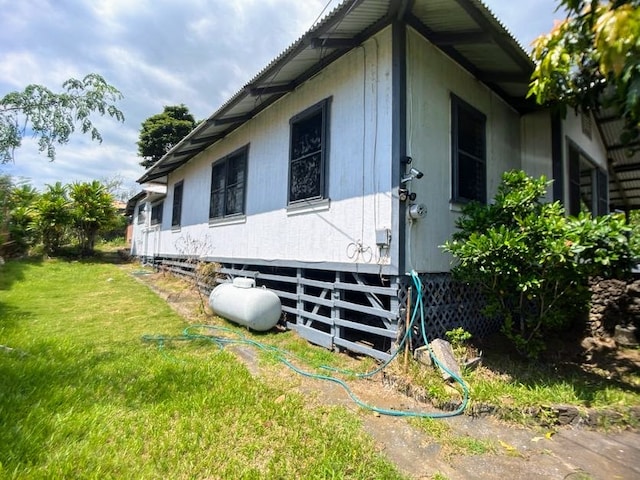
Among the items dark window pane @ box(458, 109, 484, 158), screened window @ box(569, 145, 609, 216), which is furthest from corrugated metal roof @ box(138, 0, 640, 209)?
screened window @ box(569, 145, 609, 216)

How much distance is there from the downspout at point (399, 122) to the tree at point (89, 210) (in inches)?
609

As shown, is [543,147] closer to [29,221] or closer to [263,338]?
[263,338]

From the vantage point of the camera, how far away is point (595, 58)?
1485 mm

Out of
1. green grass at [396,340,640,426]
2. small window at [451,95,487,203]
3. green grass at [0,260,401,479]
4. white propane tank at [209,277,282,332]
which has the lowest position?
green grass at [0,260,401,479]

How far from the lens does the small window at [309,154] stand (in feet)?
16.0

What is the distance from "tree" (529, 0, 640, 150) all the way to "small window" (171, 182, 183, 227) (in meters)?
11.1

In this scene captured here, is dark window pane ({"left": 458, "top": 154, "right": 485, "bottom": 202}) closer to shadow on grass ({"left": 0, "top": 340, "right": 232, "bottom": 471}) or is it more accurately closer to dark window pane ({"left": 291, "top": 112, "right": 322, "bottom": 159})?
dark window pane ({"left": 291, "top": 112, "right": 322, "bottom": 159})

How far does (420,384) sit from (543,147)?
208 inches

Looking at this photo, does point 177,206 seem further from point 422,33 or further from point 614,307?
point 614,307

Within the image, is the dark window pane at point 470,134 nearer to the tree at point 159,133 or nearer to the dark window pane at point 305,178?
the dark window pane at point 305,178

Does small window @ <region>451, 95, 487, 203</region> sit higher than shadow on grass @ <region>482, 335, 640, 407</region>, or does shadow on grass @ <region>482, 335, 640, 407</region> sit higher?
small window @ <region>451, 95, 487, 203</region>

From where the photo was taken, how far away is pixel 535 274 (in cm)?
327

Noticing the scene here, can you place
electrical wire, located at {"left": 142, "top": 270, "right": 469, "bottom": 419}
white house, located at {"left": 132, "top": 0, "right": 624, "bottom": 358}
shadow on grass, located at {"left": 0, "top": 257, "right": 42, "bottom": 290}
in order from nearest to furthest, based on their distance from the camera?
electrical wire, located at {"left": 142, "top": 270, "right": 469, "bottom": 419}, white house, located at {"left": 132, "top": 0, "right": 624, "bottom": 358}, shadow on grass, located at {"left": 0, "top": 257, "right": 42, "bottom": 290}

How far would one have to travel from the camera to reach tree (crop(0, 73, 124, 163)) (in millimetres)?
4324
